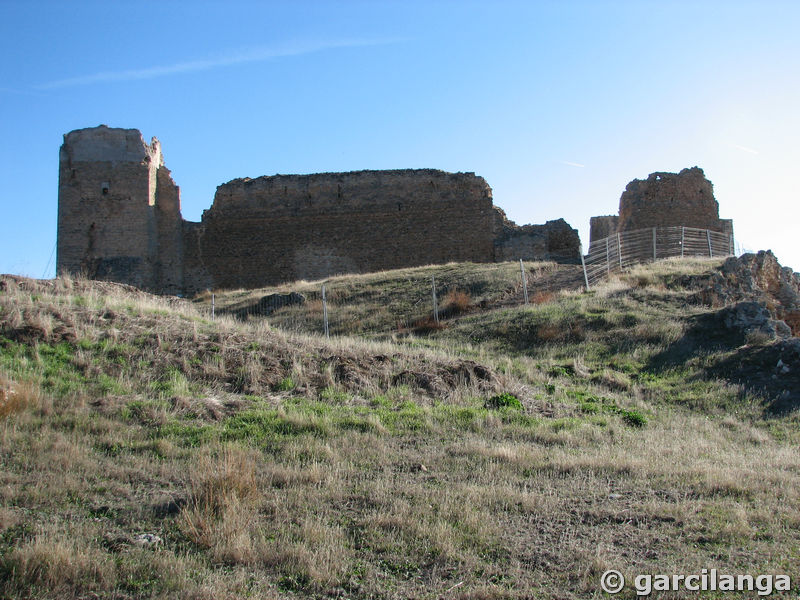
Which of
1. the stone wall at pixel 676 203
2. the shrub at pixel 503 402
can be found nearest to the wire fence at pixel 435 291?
the stone wall at pixel 676 203

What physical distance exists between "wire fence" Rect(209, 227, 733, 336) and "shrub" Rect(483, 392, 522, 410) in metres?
6.84

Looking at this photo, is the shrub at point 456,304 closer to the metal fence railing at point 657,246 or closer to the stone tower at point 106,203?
the metal fence railing at point 657,246

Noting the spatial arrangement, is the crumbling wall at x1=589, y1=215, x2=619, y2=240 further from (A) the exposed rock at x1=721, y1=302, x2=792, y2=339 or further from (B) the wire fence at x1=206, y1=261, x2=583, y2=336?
(A) the exposed rock at x1=721, y1=302, x2=792, y2=339

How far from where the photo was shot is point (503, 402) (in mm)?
9203

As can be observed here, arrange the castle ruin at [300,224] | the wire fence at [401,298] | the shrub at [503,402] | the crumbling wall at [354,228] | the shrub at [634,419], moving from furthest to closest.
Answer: the crumbling wall at [354,228] < the castle ruin at [300,224] < the wire fence at [401,298] < the shrub at [503,402] < the shrub at [634,419]

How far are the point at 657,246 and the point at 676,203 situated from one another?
2.28 meters

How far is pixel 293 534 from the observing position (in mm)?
4871

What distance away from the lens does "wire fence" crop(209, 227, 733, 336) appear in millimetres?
17641

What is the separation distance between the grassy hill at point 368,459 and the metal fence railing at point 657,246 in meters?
6.72

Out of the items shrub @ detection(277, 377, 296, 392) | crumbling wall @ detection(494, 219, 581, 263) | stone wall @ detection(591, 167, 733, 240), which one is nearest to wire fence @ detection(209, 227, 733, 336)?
stone wall @ detection(591, 167, 733, 240)

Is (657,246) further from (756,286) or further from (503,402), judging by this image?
(503,402)

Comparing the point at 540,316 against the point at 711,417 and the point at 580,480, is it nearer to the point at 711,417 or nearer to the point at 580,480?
A: the point at 711,417

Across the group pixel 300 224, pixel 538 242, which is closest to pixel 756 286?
pixel 538 242

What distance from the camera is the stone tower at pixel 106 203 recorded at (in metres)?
25.4
